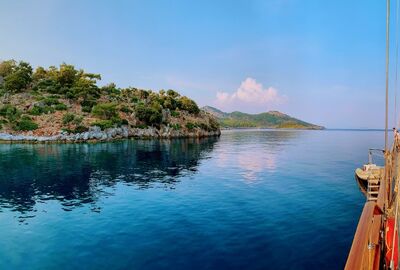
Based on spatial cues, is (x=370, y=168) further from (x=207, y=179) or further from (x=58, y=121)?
(x=58, y=121)

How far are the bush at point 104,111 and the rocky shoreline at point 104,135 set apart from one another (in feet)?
34.1

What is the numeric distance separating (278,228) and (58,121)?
364 feet

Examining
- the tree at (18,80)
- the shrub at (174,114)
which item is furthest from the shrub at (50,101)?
the shrub at (174,114)

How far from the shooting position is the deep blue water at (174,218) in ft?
65.3

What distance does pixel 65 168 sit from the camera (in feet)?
177

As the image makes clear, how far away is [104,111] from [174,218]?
112 metres

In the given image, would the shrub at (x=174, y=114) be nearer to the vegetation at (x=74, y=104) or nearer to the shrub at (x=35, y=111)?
the vegetation at (x=74, y=104)

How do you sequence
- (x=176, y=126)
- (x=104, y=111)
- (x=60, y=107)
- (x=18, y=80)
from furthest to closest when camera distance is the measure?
(x=176, y=126), (x=18, y=80), (x=104, y=111), (x=60, y=107)

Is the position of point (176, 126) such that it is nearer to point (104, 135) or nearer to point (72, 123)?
point (104, 135)

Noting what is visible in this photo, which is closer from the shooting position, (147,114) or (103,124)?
(103,124)

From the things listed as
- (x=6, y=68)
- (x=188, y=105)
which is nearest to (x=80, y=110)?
(x=6, y=68)

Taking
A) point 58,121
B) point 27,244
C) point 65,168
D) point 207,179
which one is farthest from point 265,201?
point 58,121

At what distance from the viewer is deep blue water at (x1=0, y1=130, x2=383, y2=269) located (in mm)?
19906

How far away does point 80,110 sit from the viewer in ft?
440
